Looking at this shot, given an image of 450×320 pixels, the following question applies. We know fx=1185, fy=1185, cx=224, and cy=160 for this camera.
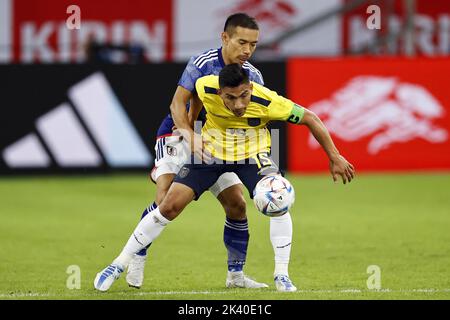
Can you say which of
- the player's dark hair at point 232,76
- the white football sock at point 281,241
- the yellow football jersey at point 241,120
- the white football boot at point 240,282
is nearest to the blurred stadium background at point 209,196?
the white football boot at point 240,282

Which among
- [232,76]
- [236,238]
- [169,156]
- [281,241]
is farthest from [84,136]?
[232,76]

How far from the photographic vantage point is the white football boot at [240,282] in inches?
370

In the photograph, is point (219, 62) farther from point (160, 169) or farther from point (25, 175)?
point (25, 175)

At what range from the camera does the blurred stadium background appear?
10608mm

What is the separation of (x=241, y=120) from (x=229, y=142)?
0.22 meters

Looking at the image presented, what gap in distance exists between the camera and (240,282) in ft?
31.0

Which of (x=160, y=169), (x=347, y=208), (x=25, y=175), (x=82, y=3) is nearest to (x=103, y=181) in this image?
(x=25, y=175)

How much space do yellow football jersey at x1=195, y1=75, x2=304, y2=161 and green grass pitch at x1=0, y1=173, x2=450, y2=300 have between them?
110 centimetres

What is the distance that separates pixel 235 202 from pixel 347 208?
625cm

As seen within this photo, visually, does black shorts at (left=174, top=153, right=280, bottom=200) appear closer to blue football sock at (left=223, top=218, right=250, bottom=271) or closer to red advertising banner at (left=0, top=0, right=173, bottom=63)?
blue football sock at (left=223, top=218, right=250, bottom=271)

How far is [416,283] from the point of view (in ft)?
31.2

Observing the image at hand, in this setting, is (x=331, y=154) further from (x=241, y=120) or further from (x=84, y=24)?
(x=84, y=24)

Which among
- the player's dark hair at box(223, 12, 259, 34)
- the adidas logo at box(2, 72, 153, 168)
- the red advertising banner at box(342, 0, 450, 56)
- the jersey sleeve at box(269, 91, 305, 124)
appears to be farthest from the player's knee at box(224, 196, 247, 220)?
the red advertising banner at box(342, 0, 450, 56)
